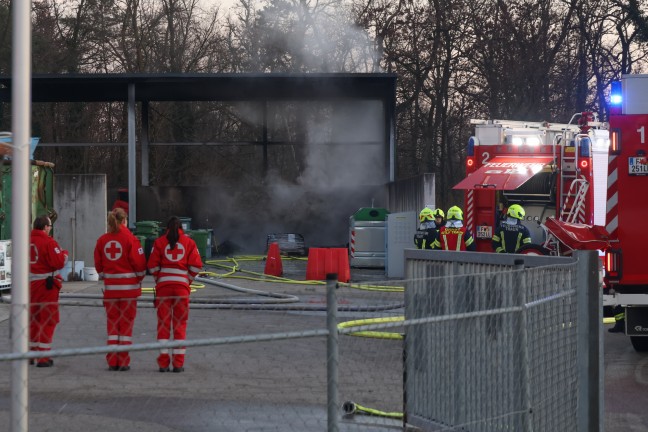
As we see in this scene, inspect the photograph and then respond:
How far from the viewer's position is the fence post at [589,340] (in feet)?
20.4

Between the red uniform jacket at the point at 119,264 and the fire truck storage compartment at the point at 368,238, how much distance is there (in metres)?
14.8

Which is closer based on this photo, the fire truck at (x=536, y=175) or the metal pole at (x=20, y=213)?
the metal pole at (x=20, y=213)

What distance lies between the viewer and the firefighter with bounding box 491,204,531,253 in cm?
1410

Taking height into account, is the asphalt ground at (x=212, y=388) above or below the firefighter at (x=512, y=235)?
below

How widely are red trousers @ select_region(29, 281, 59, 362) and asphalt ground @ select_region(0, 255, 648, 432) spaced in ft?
0.85

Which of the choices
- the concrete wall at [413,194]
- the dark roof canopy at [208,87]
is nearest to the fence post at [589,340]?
the concrete wall at [413,194]

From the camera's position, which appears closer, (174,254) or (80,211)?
(174,254)

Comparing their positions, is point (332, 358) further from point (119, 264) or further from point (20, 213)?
point (119, 264)

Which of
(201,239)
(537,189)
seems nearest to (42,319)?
(537,189)

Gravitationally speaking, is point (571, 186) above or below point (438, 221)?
above

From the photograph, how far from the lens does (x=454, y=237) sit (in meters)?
15.1

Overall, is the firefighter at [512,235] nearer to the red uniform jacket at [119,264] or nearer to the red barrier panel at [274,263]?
the red uniform jacket at [119,264]

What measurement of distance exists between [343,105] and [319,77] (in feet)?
12.4

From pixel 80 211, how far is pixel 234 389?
14.8 m
